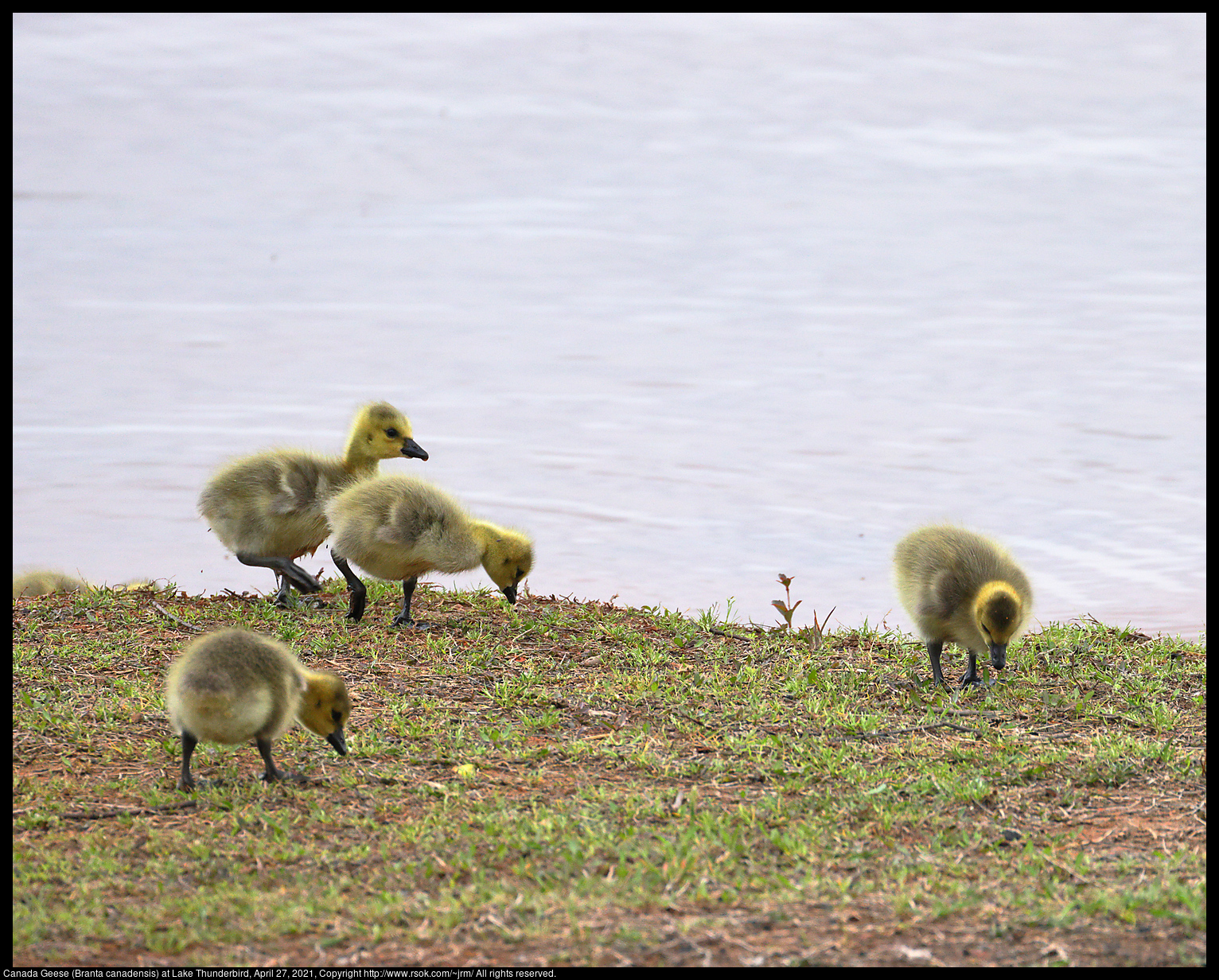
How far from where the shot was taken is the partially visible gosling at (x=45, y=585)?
7.73m

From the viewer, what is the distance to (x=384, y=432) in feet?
24.0

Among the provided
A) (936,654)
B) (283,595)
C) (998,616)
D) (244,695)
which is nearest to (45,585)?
(283,595)

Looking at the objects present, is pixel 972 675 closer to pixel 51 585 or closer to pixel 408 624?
pixel 408 624

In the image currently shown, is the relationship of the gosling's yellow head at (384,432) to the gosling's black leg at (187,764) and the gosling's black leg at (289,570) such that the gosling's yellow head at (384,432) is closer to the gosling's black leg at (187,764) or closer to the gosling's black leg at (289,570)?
the gosling's black leg at (289,570)

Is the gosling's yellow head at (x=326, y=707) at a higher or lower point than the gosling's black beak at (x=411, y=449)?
lower

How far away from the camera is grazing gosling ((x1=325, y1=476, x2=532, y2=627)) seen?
22.2ft

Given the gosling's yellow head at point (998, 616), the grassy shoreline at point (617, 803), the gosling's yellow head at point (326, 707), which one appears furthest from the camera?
the gosling's yellow head at point (998, 616)

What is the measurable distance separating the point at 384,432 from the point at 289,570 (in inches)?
31.0

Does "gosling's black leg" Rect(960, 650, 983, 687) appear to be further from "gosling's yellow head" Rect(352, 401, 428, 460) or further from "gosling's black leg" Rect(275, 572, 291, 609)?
"gosling's black leg" Rect(275, 572, 291, 609)

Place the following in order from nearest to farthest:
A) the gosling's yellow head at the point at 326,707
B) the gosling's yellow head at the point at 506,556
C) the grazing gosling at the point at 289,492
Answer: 1. the gosling's yellow head at the point at 326,707
2. the gosling's yellow head at the point at 506,556
3. the grazing gosling at the point at 289,492

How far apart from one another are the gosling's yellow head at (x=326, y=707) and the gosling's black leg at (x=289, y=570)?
210 centimetres

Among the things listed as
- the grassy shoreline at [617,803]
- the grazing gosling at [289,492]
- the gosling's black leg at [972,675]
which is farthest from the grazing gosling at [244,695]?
the gosling's black leg at [972,675]

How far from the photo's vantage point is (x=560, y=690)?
6152mm

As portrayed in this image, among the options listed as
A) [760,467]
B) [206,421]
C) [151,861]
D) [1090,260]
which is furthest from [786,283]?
[151,861]
